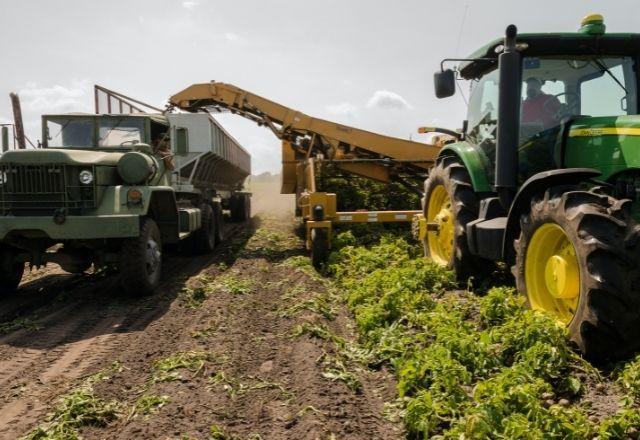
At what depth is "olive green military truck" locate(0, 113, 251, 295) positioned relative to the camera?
19.8 ft

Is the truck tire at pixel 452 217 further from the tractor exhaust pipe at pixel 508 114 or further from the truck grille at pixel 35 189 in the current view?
the truck grille at pixel 35 189

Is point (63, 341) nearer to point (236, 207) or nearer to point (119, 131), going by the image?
point (119, 131)

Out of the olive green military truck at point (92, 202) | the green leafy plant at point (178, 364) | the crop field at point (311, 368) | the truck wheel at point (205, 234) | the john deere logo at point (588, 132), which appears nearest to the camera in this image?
the crop field at point (311, 368)

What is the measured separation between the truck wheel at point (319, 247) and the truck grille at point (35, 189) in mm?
3297

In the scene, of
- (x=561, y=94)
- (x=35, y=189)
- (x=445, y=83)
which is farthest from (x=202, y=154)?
(x=561, y=94)

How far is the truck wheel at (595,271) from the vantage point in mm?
3227

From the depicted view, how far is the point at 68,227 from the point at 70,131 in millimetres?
2814

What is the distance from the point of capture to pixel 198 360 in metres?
4.14

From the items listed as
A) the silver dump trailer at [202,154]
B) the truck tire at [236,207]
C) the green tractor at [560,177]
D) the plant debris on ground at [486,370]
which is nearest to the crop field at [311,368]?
the plant debris on ground at [486,370]

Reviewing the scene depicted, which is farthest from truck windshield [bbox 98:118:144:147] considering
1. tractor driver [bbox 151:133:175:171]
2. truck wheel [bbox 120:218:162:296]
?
truck wheel [bbox 120:218:162:296]

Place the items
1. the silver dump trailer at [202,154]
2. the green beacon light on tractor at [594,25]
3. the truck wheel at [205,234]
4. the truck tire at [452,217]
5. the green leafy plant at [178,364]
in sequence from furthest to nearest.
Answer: the truck wheel at [205,234]
the silver dump trailer at [202,154]
the truck tire at [452,217]
the green beacon light on tractor at [594,25]
the green leafy plant at [178,364]

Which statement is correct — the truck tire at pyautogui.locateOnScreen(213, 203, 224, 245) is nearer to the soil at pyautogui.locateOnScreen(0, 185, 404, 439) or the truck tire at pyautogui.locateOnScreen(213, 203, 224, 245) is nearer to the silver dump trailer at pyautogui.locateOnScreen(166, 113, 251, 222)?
the silver dump trailer at pyautogui.locateOnScreen(166, 113, 251, 222)

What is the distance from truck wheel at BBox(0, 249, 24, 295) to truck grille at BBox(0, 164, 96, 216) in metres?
0.57

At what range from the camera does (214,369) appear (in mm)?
3992
